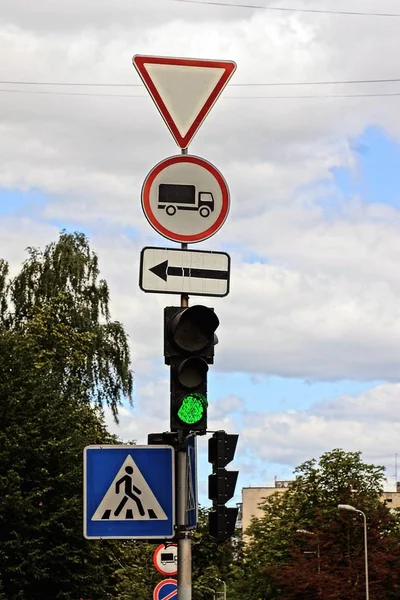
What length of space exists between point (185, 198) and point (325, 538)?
61000mm

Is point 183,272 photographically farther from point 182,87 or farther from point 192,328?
point 182,87

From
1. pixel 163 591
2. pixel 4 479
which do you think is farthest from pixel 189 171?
pixel 4 479

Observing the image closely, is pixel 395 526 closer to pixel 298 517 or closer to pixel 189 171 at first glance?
pixel 298 517

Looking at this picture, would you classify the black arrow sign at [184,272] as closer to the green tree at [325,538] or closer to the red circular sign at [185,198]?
the red circular sign at [185,198]

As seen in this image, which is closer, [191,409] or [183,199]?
[191,409]

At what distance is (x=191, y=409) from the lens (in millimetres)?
8742

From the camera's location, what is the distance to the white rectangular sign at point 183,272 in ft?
29.1

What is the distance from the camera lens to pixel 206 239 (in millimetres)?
8883

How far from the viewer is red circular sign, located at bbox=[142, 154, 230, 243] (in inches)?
351

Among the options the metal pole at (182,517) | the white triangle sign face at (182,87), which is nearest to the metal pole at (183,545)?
the metal pole at (182,517)

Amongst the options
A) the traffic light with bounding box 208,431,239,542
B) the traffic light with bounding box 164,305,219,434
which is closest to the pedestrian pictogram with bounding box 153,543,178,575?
the traffic light with bounding box 208,431,239,542

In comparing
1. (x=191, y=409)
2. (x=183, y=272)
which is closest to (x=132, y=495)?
(x=191, y=409)

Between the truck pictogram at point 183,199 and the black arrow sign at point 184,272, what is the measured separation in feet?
1.17

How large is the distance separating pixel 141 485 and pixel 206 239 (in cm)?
170
